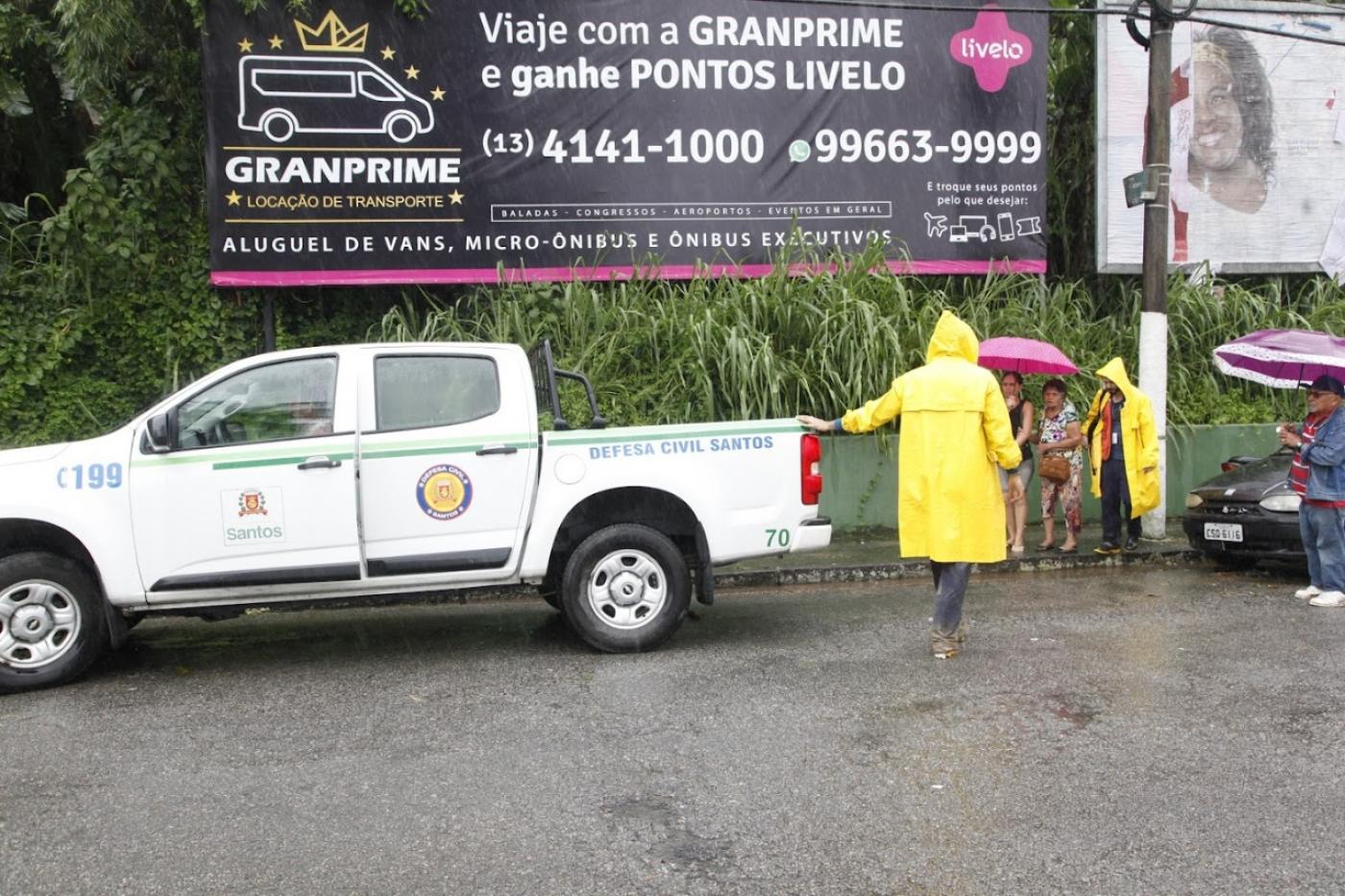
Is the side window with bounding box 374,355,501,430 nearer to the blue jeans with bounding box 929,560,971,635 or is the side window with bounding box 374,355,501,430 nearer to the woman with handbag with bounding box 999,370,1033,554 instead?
the blue jeans with bounding box 929,560,971,635

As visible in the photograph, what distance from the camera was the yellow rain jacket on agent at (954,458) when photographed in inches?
286

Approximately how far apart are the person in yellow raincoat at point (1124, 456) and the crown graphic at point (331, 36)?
7450 mm

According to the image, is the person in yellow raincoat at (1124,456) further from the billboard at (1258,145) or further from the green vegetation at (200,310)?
the billboard at (1258,145)

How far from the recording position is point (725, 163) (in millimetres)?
13234

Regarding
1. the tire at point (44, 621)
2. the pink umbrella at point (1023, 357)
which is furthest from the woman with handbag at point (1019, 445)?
the tire at point (44, 621)

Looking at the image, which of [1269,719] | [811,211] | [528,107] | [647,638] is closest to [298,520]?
[647,638]

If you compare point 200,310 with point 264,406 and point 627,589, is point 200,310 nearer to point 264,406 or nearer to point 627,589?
point 264,406

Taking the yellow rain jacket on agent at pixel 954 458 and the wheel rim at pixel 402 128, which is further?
the wheel rim at pixel 402 128

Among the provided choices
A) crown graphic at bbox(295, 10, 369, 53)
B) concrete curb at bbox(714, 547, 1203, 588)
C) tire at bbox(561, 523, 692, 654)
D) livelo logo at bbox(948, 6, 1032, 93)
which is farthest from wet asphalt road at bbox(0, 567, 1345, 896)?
livelo logo at bbox(948, 6, 1032, 93)

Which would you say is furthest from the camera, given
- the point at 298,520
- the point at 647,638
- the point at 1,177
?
the point at 1,177

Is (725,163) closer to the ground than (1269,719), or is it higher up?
higher up

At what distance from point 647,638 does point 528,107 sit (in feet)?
22.6

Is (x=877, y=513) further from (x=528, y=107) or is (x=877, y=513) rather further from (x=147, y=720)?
(x=147, y=720)

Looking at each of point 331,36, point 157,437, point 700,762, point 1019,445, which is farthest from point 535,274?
point 700,762
